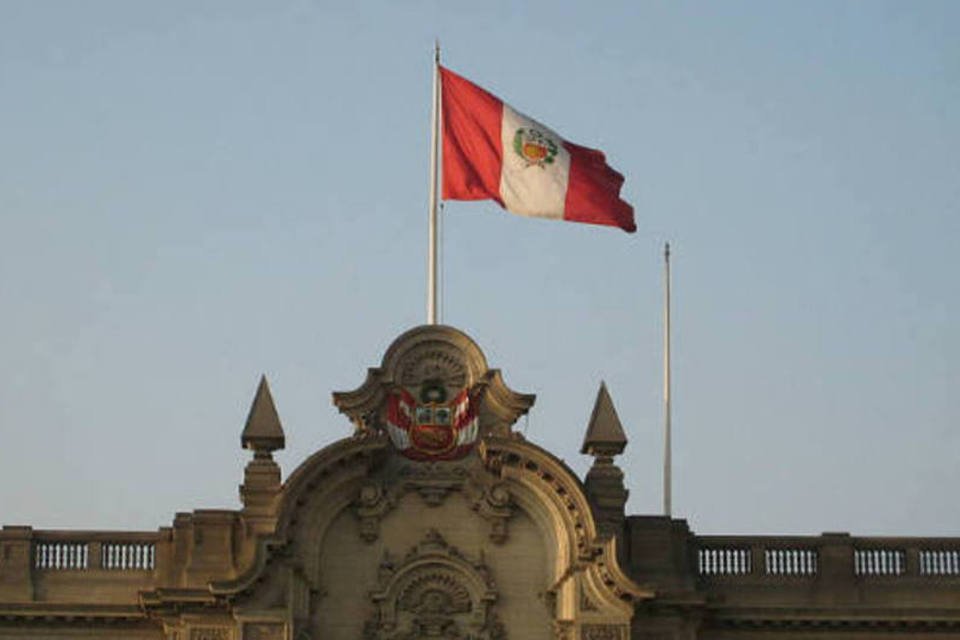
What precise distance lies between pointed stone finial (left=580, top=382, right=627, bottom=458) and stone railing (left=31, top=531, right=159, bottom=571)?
9.08 meters

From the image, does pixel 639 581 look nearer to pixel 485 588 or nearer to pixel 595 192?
pixel 485 588

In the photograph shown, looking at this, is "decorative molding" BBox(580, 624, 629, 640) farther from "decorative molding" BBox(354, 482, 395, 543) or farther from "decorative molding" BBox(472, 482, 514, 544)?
"decorative molding" BBox(354, 482, 395, 543)

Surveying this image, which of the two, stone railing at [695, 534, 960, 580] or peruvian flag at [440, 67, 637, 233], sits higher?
peruvian flag at [440, 67, 637, 233]

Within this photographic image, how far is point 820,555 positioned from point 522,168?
394 inches

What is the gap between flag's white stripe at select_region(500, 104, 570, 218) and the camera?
218ft

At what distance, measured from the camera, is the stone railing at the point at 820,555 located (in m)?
66.2

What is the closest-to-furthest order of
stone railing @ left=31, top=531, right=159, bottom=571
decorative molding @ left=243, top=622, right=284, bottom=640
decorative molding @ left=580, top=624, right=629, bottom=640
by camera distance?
decorative molding @ left=243, top=622, right=284, bottom=640
decorative molding @ left=580, top=624, right=629, bottom=640
stone railing @ left=31, top=531, right=159, bottom=571

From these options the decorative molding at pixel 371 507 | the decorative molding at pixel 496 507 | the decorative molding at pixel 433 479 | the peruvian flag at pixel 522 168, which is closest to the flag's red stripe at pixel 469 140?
the peruvian flag at pixel 522 168

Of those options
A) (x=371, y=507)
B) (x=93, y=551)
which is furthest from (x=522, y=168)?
(x=93, y=551)

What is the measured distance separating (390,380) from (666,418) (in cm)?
680

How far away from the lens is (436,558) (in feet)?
212

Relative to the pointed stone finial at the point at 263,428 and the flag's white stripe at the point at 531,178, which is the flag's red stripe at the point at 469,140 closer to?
the flag's white stripe at the point at 531,178

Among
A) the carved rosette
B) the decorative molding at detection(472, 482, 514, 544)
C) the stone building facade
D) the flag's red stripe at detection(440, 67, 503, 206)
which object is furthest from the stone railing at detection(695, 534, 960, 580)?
the flag's red stripe at detection(440, 67, 503, 206)

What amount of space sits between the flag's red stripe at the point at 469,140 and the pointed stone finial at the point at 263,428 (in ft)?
18.6
